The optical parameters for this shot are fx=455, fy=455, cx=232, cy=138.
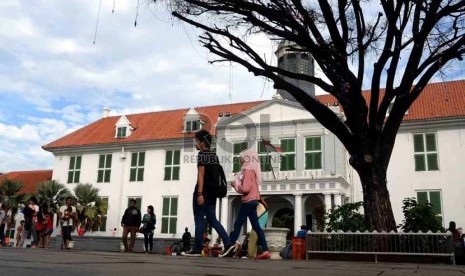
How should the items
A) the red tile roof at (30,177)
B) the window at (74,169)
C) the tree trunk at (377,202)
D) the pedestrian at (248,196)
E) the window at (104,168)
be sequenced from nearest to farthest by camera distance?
the pedestrian at (248,196), the tree trunk at (377,202), the window at (104,168), the window at (74,169), the red tile roof at (30,177)

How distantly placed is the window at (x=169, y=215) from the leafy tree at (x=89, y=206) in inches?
165

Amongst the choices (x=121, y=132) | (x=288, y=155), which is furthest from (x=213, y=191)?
(x=121, y=132)

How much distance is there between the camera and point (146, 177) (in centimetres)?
3138

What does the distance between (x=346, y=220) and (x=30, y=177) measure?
35.0 metres

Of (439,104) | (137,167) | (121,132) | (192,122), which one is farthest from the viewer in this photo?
(121,132)

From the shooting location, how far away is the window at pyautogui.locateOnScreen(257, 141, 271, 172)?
88.1ft

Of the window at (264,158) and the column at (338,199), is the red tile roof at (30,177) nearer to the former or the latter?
the window at (264,158)

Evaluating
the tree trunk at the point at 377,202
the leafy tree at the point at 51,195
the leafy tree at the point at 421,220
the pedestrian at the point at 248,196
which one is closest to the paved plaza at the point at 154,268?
the pedestrian at the point at 248,196

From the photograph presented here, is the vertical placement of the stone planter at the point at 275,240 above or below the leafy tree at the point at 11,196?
below

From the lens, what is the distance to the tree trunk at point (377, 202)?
9.97 meters

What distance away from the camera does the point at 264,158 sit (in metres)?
27.2

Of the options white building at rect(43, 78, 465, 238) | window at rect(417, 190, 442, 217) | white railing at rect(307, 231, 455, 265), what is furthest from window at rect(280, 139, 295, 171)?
white railing at rect(307, 231, 455, 265)

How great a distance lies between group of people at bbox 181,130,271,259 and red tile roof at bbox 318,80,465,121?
19523 millimetres

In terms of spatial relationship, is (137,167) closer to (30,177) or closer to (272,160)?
(272,160)
